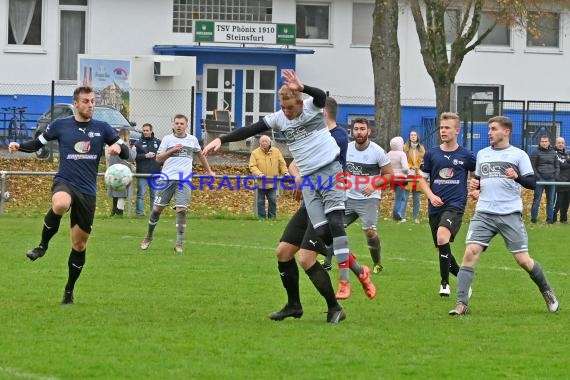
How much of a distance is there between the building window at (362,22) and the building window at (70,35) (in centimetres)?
979

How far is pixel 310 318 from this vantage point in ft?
37.0

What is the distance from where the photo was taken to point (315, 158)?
1069 cm

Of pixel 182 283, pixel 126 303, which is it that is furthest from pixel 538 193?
pixel 126 303

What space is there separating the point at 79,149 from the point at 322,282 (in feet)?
9.32

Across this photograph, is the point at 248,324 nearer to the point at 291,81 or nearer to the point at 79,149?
the point at 291,81

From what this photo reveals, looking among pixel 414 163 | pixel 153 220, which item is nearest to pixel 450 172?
pixel 153 220

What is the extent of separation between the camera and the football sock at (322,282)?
10.8 m

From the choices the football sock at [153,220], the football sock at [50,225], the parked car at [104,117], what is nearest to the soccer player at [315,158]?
the football sock at [50,225]

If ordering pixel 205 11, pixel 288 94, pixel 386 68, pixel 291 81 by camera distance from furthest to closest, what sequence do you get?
1. pixel 205 11
2. pixel 386 68
3. pixel 288 94
4. pixel 291 81

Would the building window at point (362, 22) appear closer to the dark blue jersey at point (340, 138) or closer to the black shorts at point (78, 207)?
the dark blue jersey at point (340, 138)

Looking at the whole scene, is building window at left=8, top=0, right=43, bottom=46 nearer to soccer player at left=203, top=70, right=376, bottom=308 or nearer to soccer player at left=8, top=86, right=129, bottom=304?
soccer player at left=8, top=86, right=129, bottom=304

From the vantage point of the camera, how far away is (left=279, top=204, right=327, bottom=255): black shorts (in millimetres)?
10812

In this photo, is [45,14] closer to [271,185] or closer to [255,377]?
[271,185]

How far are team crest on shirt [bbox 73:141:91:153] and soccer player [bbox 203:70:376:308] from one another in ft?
5.77
